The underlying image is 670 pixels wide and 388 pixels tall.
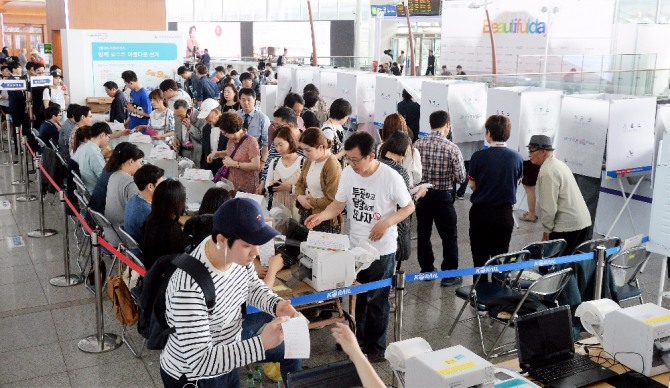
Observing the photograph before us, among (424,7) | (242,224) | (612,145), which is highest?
(424,7)

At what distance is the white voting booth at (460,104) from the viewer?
7969 mm

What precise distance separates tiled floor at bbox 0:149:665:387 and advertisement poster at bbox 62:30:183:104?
4.82 m

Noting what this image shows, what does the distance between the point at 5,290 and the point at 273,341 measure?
157 inches

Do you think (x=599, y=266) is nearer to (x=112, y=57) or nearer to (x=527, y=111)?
(x=527, y=111)

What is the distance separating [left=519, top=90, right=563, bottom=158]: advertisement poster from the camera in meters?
7.33

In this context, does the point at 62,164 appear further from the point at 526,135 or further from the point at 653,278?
the point at 653,278

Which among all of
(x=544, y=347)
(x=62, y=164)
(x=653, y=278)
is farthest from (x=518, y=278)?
(x=62, y=164)

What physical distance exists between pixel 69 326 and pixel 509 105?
16.6ft

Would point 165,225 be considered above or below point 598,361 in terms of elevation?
above

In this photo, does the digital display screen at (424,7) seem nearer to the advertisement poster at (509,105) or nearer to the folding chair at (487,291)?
the advertisement poster at (509,105)

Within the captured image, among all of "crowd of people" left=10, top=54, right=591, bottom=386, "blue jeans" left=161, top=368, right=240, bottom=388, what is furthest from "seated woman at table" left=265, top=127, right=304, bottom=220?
"blue jeans" left=161, top=368, right=240, bottom=388

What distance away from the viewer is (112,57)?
36.7 feet

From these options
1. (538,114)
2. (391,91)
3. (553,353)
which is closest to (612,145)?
(538,114)

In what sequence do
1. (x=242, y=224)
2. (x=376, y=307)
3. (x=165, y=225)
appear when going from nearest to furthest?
(x=242, y=224)
(x=165, y=225)
(x=376, y=307)
